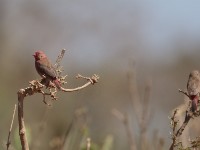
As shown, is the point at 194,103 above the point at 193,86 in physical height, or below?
below

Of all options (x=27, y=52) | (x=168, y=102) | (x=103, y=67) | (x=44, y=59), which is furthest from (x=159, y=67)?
(x=44, y=59)

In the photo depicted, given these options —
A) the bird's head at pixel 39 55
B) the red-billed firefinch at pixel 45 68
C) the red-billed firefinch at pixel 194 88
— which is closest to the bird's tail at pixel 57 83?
the red-billed firefinch at pixel 45 68

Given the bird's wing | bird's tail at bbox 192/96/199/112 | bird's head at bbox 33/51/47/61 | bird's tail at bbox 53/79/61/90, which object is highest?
bird's head at bbox 33/51/47/61

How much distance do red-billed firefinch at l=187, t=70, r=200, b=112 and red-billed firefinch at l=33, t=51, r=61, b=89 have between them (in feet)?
1.93

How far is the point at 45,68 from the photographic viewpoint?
9.01 feet

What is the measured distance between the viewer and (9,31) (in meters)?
20.5

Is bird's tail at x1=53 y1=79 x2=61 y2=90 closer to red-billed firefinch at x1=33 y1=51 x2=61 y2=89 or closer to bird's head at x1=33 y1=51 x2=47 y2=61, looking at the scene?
red-billed firefinch at x1=33 y1=51 x2=61 y2=89

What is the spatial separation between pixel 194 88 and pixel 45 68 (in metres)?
0.67

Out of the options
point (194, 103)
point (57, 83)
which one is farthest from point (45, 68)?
point (194, 103)

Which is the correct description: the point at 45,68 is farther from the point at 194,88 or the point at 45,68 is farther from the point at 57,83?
the point at 194,88

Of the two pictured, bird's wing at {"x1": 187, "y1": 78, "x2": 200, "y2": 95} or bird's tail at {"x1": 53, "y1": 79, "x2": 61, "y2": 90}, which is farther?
bird's wing at {"x1": 187, "y1": 78, "x2": 200, "y2": 95}

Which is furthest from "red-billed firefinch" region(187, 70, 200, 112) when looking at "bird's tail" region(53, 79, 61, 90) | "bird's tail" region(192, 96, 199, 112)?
"bird's tail" region(53, 79, 61, 90)

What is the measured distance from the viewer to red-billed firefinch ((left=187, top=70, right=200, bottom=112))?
109 inches

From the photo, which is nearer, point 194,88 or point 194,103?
point 194,103
